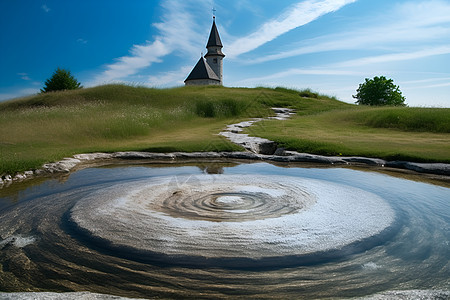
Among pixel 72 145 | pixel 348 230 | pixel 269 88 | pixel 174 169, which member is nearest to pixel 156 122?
pixel 72 145

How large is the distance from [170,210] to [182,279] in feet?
8.00

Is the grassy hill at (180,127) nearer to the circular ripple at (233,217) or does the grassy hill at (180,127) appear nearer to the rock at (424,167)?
the rock at (424,167)

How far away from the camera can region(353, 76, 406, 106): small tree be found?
52.3m

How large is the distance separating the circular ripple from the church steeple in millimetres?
60889

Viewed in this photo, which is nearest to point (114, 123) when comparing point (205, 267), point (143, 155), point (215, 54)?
point (143, 155)

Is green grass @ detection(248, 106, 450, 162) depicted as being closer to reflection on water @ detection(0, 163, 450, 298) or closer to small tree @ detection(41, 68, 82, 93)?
reflection on water @ detection(0, 163, 450, 298)

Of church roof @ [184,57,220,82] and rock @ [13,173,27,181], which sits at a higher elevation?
church roof @ [184,57,220,82]

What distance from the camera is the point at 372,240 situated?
4711mm

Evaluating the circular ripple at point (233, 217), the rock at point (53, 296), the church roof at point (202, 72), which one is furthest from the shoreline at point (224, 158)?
the church roof at point (202, 72)

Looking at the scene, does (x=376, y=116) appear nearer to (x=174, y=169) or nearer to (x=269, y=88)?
(x=174, y=169)

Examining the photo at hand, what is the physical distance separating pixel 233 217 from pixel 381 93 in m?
54.6

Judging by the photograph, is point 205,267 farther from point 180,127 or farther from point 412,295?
point 180,127

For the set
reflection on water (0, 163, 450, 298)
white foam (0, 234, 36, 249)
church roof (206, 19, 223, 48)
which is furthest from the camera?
church roof (206, 19, 223, 48)

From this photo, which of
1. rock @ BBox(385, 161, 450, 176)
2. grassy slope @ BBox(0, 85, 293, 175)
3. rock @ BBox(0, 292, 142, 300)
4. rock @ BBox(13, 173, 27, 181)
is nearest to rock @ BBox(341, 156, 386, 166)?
rock @ BBox(385, 161, 450, 176)
